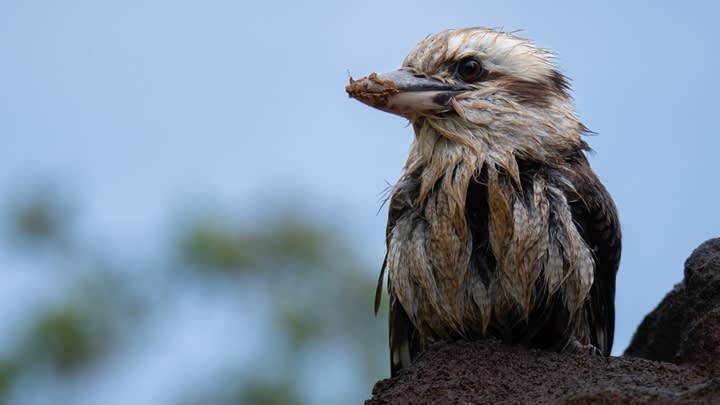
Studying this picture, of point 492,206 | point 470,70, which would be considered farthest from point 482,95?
point 492,206

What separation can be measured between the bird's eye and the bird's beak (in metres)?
0.09

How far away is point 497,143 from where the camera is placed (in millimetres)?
5598

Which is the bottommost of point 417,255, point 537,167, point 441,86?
point 417,255

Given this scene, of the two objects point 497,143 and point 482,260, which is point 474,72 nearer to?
point 497,143

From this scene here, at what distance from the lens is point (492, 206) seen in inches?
214

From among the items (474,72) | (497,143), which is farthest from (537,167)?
(474,72)

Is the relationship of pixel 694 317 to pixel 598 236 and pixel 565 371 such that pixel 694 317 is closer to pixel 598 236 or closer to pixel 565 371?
pixel 598 236

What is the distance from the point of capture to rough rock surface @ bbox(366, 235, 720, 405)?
4.57 metres

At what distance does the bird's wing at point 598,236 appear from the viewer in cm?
559

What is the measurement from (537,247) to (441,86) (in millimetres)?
986

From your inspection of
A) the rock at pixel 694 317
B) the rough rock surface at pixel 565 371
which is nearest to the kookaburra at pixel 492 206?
the rough rock surface at pixel 565 371

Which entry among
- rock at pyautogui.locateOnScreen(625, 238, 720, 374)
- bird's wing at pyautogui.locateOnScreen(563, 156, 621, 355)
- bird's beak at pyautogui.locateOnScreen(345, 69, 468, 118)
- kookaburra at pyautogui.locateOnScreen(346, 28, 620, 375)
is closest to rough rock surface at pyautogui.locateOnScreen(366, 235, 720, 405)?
rock at pyautogui.locateOnScreen(625, 238, 720, 374)

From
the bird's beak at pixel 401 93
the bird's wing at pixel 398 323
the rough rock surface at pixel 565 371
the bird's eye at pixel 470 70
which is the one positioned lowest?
the rough rock surface at pixel 565 371

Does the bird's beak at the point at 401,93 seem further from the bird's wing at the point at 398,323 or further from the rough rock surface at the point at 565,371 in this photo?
the rough rock surface at the point at 565,371
